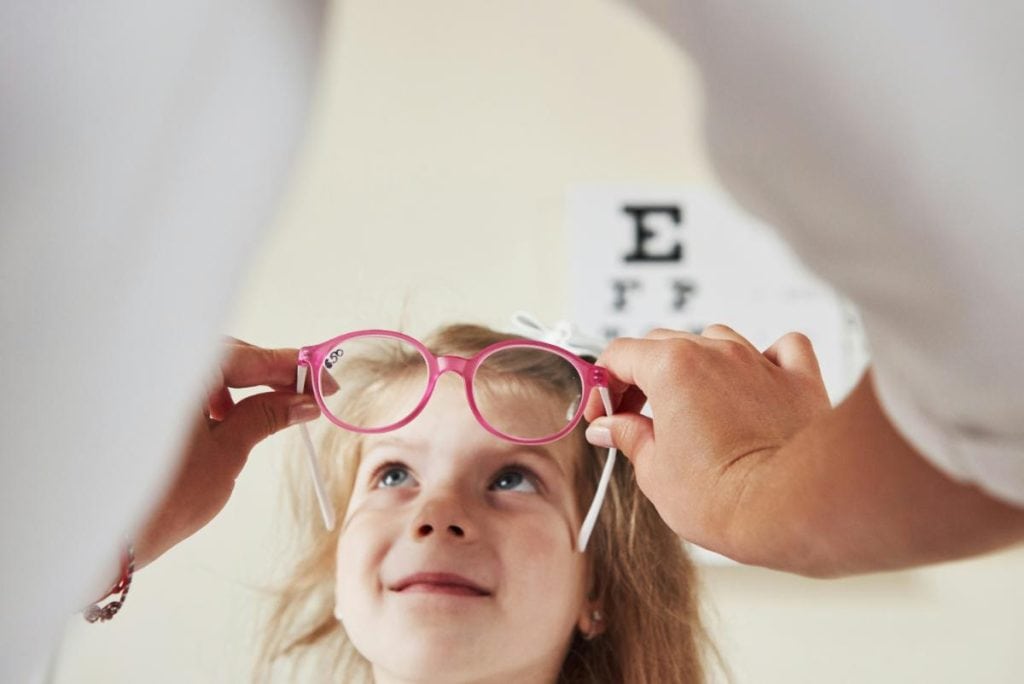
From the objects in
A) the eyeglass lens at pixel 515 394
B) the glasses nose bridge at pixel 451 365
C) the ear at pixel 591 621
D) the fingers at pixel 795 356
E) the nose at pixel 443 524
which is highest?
the fingers at pixel 795 356

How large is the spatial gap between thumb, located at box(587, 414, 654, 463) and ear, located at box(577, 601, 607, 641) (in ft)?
0.98

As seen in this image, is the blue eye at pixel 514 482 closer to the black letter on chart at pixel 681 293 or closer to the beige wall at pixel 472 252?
the beige wall at pixel 472 252

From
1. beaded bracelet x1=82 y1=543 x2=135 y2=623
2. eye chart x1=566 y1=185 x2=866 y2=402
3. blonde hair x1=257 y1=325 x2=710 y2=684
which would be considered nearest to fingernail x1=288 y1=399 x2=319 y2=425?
beaded bracelet x1=82 y1=543 x2=135 y2=623

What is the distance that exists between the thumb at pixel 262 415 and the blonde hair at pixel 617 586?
10.5 inches

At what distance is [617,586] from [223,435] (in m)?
0.41

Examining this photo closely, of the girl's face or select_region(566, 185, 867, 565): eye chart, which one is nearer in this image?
the girl's face

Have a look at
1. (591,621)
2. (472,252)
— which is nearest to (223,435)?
(591,621)

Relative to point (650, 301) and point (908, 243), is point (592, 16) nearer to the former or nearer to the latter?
point (650, 301)

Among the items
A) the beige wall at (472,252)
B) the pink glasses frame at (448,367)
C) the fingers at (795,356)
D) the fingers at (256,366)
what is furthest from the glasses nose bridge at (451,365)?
the beige wall at (472,252)

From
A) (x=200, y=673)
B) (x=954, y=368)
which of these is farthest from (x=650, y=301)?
(x=954, y=368)

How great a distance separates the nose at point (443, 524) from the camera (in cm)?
84

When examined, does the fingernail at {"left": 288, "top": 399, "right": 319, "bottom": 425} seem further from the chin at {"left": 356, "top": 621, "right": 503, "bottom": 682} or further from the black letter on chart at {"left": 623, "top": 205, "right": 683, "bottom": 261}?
the black letter on chart at {"left": 623, "top": 205, "right": 683, "bottom": 261}

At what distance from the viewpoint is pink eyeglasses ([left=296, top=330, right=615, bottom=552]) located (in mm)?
728

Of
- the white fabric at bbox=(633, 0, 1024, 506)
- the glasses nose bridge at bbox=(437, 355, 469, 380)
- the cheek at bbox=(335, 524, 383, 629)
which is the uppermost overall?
the white fabric at bbox=(633, 0, 1024, 506)
